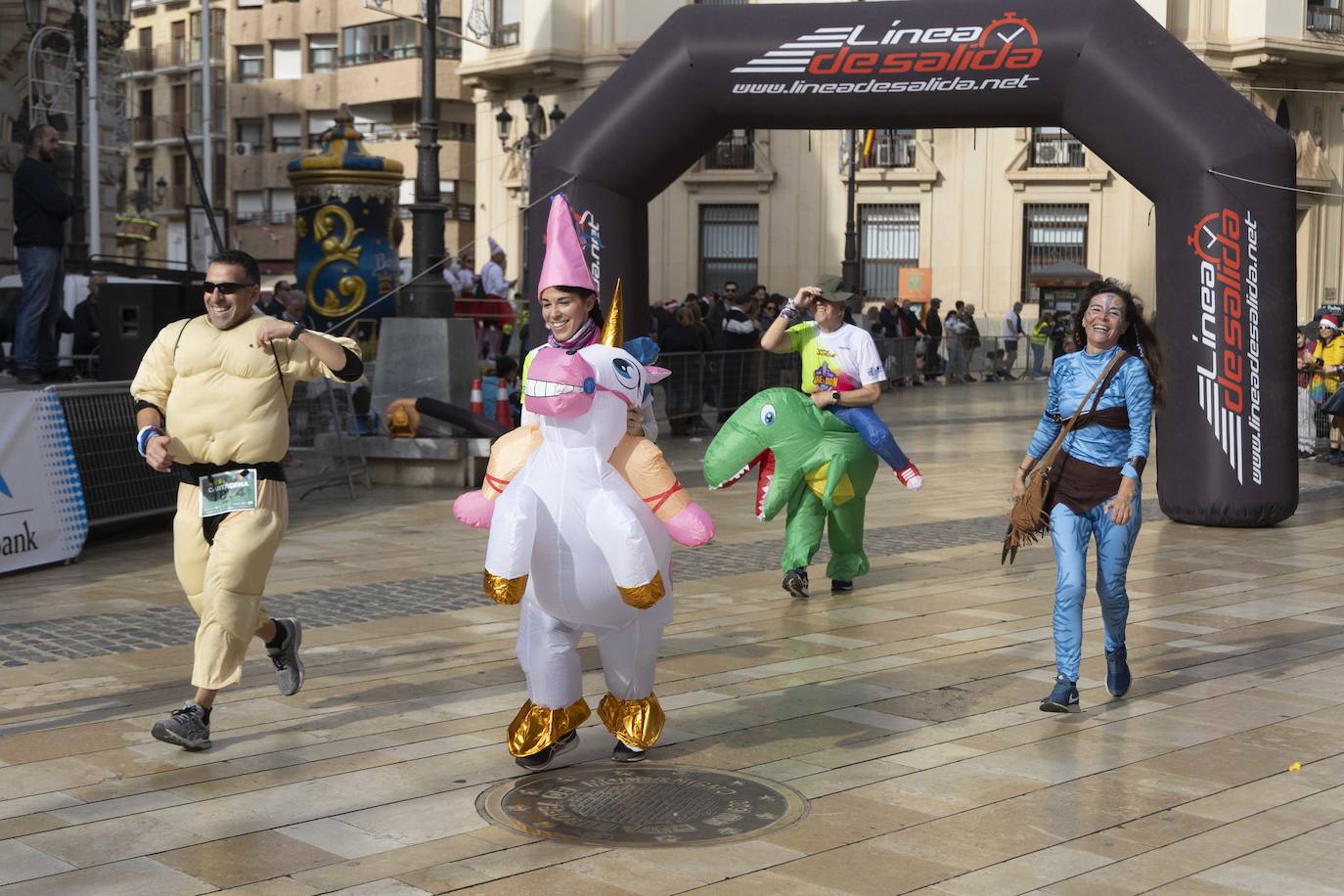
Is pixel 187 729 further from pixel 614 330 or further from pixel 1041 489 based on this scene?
pixel 1041 489

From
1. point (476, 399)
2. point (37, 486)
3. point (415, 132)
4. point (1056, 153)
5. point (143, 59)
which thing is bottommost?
point (37, 486)

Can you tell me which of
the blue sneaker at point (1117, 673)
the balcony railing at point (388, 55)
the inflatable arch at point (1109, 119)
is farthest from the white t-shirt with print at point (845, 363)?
the balcony railing at point (388, 55)

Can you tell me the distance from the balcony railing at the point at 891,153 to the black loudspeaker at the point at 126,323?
30.9 meters

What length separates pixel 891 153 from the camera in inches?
1674

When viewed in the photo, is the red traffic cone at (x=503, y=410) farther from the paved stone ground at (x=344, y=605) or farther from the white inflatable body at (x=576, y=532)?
the white inflatable body at (x=576, y=532)

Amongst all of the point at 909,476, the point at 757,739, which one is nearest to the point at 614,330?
the point at 757,739

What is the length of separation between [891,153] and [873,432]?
33796 mm

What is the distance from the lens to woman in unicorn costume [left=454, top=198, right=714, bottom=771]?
571cm

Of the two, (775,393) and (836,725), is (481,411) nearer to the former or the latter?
(775,393)

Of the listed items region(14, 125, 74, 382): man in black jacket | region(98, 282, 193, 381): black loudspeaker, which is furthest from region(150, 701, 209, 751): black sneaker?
region(14, 125, 74, 382): man in black jacket

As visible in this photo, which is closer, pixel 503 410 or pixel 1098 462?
pixel 1098 462

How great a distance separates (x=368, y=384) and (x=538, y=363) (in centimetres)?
1041

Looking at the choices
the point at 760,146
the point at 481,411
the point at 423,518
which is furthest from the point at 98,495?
the point at 760,146

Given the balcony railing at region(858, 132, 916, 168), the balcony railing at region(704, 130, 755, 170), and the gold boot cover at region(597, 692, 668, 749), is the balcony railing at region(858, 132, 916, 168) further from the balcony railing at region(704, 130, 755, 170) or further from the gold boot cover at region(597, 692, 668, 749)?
the gold boot cover at region(597, 692, 668, 749)
